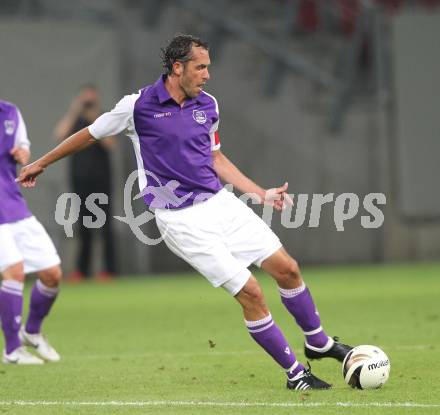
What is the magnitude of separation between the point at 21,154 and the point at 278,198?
2.57 metres

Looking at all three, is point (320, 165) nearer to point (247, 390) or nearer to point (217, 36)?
point (217, 36)

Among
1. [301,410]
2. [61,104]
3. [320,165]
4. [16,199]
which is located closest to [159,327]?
[16,199]

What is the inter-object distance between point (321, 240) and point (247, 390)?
43.4 ft

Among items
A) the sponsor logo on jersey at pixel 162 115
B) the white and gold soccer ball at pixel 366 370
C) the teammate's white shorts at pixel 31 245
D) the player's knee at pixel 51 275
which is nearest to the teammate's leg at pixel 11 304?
the teammate's white shorts at pixel 31 245

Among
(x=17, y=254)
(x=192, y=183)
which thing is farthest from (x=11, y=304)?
(x=192, y=183)

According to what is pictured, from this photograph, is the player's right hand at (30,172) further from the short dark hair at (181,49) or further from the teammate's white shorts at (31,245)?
the teammate's white shorts at (31,245)

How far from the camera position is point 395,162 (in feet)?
68.0

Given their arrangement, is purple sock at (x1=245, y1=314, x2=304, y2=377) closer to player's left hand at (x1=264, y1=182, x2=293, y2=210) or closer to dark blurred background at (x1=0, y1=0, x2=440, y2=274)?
player's left hand at (x1=264, y1=182, x2=293, y2=210)

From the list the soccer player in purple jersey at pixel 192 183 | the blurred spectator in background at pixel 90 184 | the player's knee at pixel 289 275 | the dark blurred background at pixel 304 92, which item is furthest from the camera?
the dark blurred background at pixel 304 92

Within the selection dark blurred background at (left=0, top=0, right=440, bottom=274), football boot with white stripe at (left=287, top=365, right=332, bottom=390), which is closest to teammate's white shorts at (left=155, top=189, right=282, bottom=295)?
football boot with white stripe at (left=287, top=365, right=332, bottom=390)

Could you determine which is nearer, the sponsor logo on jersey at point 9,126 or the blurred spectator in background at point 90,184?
the sponsor logo on jersey at point 9,126

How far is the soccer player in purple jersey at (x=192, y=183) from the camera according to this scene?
25.5 feet

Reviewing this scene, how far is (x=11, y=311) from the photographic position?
9.75 meters

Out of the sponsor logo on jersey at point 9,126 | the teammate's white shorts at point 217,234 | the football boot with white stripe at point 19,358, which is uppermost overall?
the sponsor logo on jersey at point 9,126
